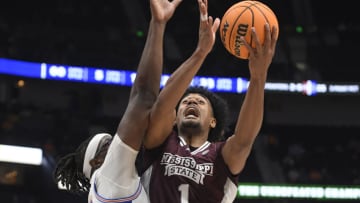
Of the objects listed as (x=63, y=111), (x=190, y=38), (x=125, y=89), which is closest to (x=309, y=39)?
(x=190, y=38)

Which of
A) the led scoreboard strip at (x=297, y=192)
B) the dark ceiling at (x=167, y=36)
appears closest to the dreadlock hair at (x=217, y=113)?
the led scoreboard strip at (x=297, y=192)

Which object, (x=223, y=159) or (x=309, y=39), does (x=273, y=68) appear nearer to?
(x=309, y=39)

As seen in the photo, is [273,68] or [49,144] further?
[273,68]

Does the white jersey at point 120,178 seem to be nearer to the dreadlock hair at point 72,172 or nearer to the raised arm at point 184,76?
the raised arm at point 184,76

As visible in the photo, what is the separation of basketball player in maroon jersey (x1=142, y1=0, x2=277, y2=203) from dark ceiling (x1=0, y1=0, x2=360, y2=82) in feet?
36.9

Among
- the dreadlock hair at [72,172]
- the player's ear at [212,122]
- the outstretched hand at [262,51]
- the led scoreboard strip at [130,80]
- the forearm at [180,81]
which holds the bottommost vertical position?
the led scoreboard strip at [130,80]

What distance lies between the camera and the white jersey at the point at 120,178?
296cm

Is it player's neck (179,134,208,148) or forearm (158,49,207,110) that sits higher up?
forearm (158,49,207,110)

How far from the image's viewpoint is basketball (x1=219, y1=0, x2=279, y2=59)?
300cm

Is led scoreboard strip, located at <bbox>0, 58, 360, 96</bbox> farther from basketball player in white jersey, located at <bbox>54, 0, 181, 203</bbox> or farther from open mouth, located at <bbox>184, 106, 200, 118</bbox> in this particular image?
basketball player in white jersey, located at <bbox>54, 0, 181, 203</bbox>

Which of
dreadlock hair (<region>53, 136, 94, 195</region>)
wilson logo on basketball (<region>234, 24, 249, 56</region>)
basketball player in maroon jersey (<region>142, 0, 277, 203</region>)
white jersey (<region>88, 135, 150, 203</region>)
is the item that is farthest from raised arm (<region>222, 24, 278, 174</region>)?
dreadlock hair (<region>53, 136, 94, 195</region>)

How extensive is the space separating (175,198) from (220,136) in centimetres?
80

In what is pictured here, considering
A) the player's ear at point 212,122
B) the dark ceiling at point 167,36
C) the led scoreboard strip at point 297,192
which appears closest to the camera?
the player's ear at point 212,122

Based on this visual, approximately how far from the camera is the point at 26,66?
1408 centimetres
